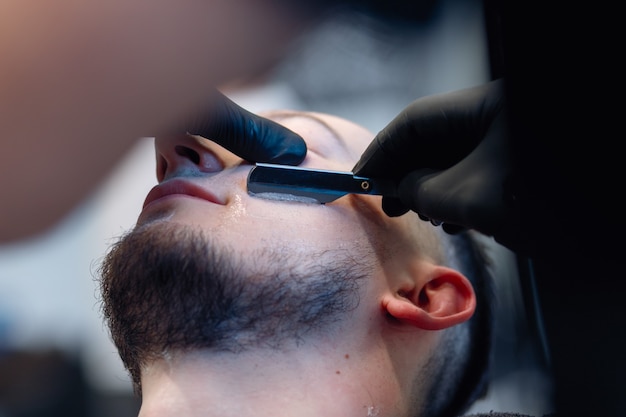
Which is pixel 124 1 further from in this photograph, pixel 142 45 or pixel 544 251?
pixel 544 251

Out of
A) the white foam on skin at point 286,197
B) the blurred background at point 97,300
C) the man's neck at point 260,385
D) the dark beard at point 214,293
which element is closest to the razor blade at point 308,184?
the white foam on skin at point 286,197

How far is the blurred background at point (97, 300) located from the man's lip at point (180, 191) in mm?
369

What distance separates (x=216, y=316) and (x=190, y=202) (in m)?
0.20

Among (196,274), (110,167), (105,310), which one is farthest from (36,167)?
(196,274)

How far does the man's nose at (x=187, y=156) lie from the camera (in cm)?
101

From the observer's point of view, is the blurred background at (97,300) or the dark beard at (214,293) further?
the blurred background at (97,300)

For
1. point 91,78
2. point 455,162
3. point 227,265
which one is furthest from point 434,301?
point 91,78

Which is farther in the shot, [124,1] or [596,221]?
[124,1]

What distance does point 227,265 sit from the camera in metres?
0.90

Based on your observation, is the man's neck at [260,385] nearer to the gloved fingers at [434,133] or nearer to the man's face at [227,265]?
the man's face at [227,265]

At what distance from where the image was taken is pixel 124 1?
883 mm

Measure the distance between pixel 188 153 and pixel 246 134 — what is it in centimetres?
14

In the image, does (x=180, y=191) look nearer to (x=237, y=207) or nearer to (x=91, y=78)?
(x=237, y=207)

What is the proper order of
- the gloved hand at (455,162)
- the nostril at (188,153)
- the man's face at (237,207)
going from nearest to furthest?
the gloved hand at (455,162)
the man's face at (237,207)
the nostril at (188,153)
